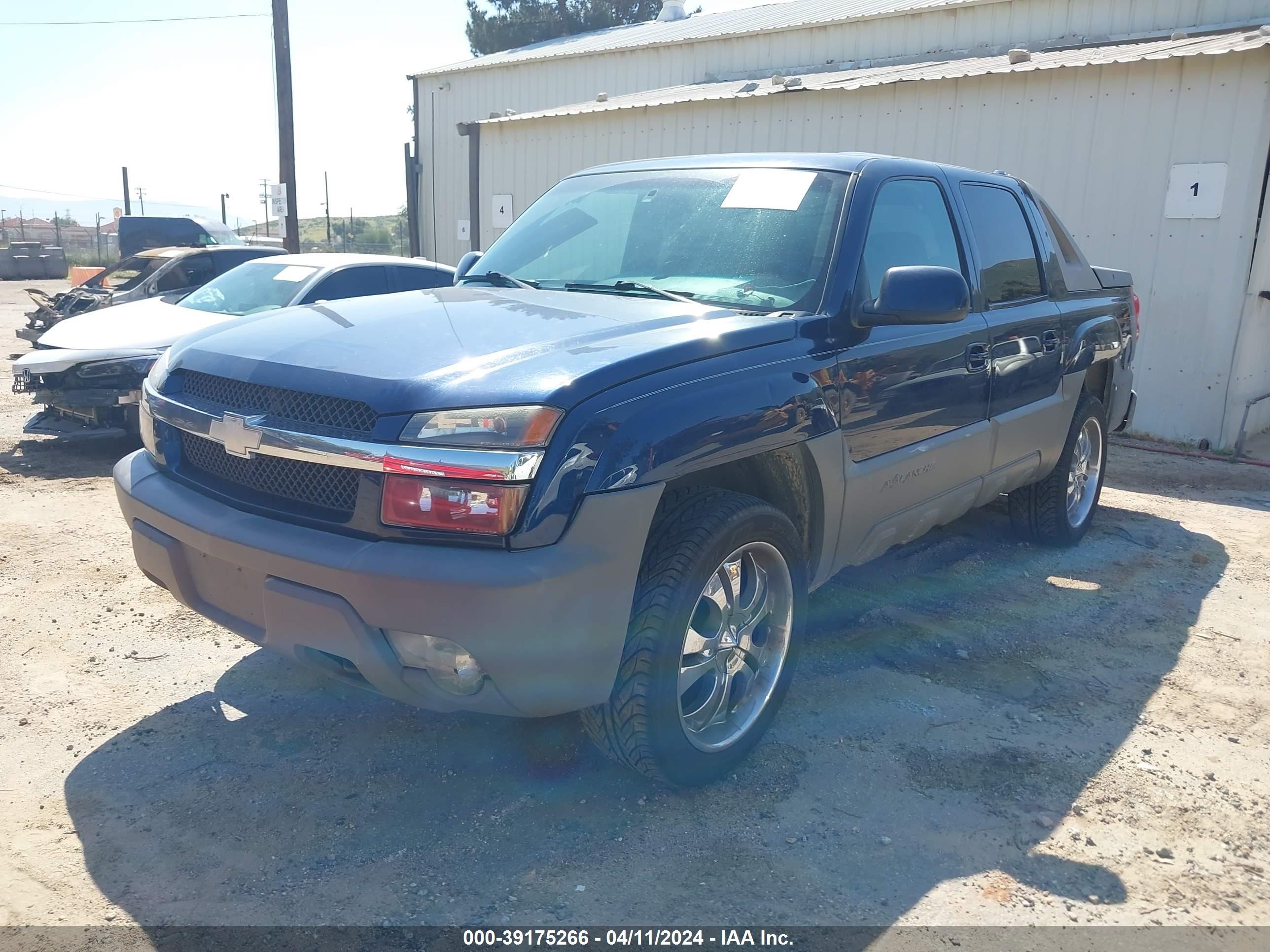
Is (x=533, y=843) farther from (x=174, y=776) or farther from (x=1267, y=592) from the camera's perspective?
(x=1267, y=592)

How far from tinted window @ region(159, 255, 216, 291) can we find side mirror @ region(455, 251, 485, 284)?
6655 millimetres

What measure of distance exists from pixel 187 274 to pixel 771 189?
324 inches

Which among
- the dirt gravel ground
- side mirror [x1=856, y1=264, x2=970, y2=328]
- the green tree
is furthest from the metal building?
the green tree

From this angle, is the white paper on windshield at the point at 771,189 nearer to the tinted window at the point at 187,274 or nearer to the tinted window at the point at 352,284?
the tinted window at the point at 352,284

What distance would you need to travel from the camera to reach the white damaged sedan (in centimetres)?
705

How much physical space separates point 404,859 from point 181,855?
59 cm

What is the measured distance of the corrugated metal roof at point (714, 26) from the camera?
15039mm

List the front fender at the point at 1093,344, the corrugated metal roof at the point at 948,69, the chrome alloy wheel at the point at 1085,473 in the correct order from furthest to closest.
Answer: the corrugated metal roof at the point at 948,69 < the chrome alloy wheel at the point at 1085,473 < the front fender at the point at 1093,344

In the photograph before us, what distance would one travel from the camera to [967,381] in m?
4.05

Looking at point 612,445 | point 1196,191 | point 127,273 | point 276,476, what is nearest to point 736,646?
point 612,445

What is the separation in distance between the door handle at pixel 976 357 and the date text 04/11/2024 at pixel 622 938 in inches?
96.1

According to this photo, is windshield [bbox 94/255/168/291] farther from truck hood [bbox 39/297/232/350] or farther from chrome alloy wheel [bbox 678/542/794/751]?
chrome alloy wheel [bbox 678/542/794/751]

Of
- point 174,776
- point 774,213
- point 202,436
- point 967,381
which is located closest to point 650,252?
point 774,213

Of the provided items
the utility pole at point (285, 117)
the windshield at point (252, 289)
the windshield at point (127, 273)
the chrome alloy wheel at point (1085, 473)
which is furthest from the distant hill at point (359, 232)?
the chrome alloy wheel at point (1085, 473)
